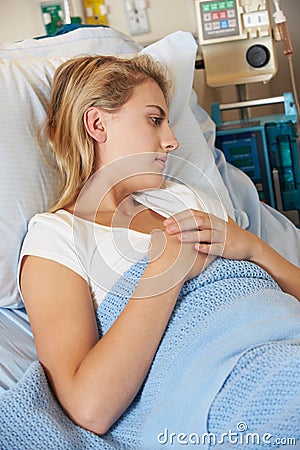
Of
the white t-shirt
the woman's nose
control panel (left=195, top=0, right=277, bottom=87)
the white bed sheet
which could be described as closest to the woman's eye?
the woman's nose

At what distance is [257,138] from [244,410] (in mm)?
1210

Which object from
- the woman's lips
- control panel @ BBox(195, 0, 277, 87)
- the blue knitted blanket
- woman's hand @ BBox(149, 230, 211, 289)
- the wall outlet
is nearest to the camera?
the blue knitted blanket

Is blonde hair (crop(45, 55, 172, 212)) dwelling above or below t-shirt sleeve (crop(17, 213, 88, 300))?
above

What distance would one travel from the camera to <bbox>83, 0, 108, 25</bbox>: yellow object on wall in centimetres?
260

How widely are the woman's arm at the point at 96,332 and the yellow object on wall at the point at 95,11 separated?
1.73 metres

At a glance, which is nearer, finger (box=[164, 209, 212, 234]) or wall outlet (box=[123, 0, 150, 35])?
finger (box=[164, 209, 212, 234])

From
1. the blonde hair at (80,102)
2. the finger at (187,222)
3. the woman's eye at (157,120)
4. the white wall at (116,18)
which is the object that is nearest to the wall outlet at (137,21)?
the white wall at (116,18)

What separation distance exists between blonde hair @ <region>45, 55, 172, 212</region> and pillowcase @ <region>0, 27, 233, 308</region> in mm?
42

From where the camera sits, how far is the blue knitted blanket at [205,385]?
82 cm

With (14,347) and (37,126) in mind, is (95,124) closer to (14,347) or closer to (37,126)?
(37,126)

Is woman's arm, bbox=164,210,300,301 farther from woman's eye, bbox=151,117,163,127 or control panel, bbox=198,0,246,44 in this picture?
control panel, bbox=198,0,246,44

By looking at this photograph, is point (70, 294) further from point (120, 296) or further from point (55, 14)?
point (55, 14)

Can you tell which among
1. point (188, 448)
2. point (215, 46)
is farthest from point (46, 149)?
point (215, 46)

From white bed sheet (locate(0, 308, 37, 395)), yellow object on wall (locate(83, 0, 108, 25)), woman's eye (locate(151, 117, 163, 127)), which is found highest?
yellow object on wall (locate(83, 0, 108, 25))
